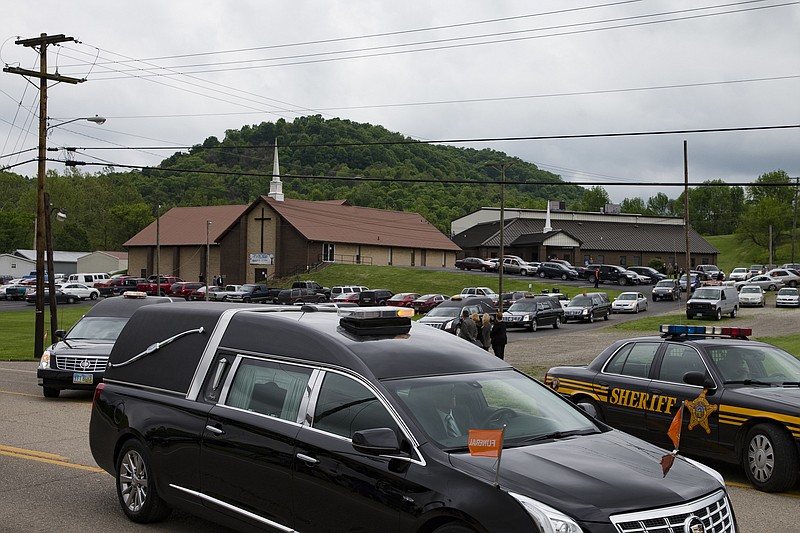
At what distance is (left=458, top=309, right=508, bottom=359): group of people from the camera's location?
77.1ft

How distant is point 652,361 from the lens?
1024 cm

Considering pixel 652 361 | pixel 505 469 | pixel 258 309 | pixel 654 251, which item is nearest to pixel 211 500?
pixel 258 309

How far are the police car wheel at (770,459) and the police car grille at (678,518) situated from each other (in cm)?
425

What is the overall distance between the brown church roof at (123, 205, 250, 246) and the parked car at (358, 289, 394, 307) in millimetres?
29232

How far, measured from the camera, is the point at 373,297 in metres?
59.8

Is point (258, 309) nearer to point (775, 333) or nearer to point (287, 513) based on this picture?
point (287, 513)

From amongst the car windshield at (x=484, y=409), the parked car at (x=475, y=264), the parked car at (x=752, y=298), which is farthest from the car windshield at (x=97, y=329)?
the parked car at (x=475, y=264)

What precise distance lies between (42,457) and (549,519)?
25.7ft

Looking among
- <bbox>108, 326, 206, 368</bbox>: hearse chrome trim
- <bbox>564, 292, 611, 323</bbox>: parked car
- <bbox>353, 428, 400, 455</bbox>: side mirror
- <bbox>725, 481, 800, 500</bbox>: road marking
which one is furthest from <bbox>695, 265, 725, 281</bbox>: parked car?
<bbox>353, 428, 400, 455</bbox>: side mirror

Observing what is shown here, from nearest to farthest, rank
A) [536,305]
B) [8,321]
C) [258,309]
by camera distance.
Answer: [258,309] → [536,305] → [8,321]

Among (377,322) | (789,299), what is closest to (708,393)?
(377,322)

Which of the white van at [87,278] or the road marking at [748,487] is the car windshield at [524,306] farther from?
the white van at [87,278]

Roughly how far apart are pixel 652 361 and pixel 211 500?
20.1 feet

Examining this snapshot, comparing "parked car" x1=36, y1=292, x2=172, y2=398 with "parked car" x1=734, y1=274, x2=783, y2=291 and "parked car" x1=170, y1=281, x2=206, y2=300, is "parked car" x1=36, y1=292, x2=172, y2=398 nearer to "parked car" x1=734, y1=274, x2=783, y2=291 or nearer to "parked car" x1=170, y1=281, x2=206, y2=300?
"parked car" x1=170, y1=281, x2=206, y2=300
